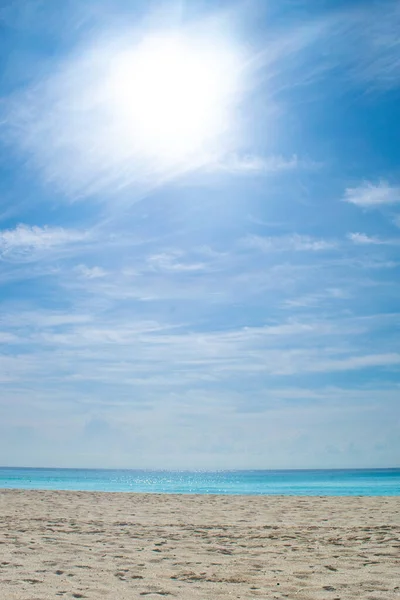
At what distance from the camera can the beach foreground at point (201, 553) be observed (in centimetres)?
712

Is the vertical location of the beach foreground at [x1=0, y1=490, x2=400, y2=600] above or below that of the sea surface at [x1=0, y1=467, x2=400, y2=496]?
above

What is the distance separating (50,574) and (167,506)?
13248 mm

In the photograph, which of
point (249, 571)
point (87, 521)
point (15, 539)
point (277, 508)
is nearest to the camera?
point (249, 571)

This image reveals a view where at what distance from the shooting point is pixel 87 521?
599 inches

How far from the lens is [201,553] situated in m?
10.0

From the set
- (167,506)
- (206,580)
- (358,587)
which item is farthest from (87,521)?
(358,587)

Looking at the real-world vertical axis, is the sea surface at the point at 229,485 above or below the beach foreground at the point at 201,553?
below

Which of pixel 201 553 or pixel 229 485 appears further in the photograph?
pixel 229 485

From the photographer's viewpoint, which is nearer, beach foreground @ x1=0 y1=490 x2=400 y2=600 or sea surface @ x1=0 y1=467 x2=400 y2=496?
beach foreground @ x1=0 y1=490 x2=400 y2=600

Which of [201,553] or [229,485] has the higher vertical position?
[201,553]

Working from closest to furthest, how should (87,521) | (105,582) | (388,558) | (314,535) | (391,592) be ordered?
(391,592), (105,582), (388,558), (314,535), (87,521)

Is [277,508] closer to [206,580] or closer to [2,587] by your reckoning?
[206,580]

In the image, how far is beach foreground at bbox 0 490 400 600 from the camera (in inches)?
281

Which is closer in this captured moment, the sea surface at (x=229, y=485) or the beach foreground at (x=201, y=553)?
the beach foreground at (x=201, y=553)
